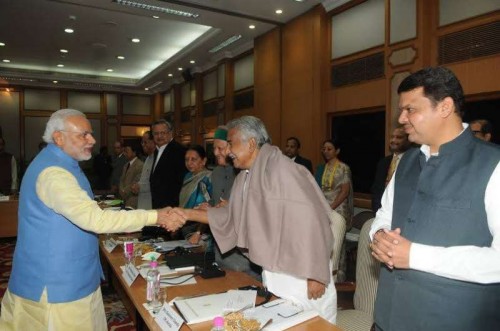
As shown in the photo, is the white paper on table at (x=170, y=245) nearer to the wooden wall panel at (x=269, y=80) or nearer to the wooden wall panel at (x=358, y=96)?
the wooden wall panel at (x=358, y=96)

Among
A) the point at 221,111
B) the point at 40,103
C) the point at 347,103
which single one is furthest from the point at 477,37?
the point at 40,103

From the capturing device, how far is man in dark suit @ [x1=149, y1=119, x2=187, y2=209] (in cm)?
387

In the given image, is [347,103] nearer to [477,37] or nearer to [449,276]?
[477,37]

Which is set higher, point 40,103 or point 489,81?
point 40,103

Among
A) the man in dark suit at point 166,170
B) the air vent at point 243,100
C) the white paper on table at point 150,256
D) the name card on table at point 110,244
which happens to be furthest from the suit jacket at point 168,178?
the air vent at point 243,100

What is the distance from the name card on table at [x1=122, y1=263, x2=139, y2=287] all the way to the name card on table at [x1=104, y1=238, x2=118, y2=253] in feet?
1.88

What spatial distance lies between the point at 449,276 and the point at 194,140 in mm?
9713

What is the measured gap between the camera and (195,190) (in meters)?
3.18

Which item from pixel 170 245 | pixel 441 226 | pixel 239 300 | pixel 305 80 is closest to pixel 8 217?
pixel 170 245

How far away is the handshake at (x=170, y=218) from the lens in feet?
6.98

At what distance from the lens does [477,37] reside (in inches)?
154

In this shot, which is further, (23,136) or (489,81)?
(23,136)

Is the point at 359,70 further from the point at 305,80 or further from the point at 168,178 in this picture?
the point at 168,178

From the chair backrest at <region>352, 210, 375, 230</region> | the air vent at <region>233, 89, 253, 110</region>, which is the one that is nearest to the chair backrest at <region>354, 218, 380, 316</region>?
the chair backrest at <region>352, 210, 375, 230</region>
